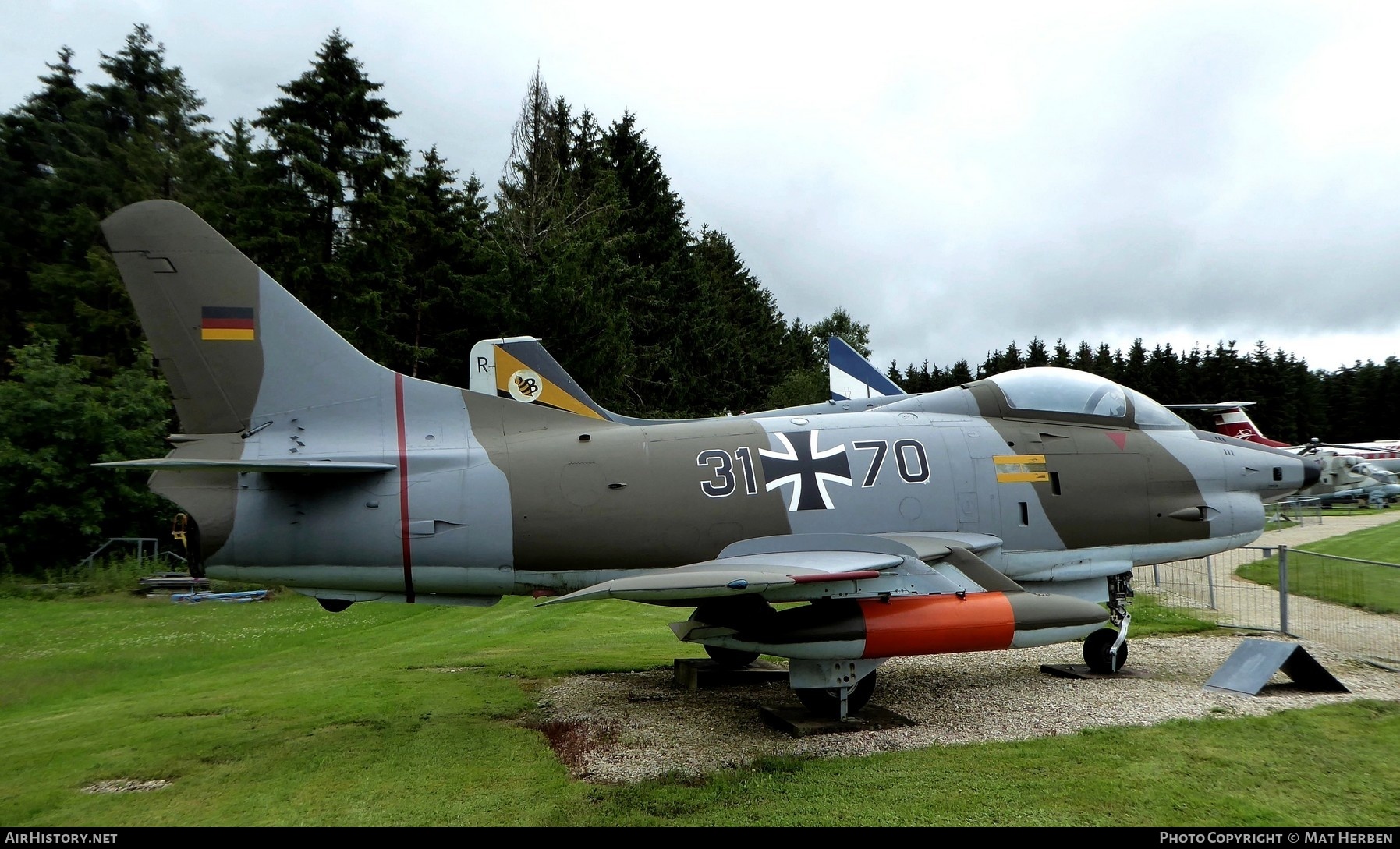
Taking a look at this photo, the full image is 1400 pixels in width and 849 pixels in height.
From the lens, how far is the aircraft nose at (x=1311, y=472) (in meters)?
8.70

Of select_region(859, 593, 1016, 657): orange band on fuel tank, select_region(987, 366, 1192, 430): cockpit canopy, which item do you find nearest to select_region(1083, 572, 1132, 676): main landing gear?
select_region(987, 366, 1192, 430): cockpit canopy

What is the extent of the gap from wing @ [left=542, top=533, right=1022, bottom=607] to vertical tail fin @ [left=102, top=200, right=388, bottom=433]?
140 inches

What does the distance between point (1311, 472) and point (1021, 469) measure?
3.59 m

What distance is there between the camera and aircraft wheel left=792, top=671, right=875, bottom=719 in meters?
7.08

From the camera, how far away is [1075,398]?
27.9 feet

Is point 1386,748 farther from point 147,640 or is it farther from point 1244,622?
point 147,640

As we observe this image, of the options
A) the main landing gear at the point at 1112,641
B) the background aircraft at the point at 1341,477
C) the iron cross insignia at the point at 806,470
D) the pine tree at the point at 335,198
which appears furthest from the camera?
the pine tree at the point at 335,198

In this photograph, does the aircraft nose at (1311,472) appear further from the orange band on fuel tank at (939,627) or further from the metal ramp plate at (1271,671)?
the orange band on fuel tank at (939,627)

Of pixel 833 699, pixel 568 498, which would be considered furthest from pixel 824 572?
pixel 568 498

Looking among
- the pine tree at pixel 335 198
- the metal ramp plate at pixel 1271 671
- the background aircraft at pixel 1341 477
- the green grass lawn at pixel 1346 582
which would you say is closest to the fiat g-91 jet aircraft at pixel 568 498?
the metal ramp plate at pixel 1271 671

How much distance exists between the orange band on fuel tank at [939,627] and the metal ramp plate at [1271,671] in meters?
3.26

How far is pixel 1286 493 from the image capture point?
8.81 metres

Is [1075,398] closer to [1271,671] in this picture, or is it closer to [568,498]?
[1271,671]

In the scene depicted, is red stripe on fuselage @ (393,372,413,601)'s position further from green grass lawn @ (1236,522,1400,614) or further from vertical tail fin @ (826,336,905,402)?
green grass lawn @ (1236,522,1400,614)
